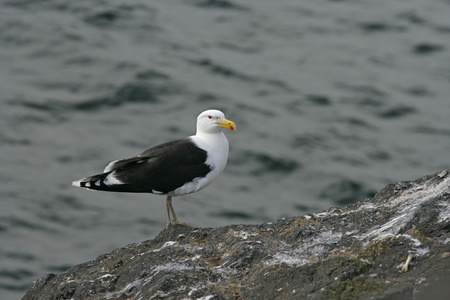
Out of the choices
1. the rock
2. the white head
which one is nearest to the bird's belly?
the white head

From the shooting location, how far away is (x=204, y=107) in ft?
57.3

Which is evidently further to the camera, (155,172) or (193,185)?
(193,185)

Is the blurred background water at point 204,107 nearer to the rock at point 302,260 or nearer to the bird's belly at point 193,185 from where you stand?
the bird's belly at point 193,185

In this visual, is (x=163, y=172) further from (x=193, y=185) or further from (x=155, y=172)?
(x=193, y=185)

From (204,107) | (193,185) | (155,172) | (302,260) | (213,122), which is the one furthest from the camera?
(204,107)

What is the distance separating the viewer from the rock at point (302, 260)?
4461 millimetres

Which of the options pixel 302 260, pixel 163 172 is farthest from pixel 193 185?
pixel 302 260

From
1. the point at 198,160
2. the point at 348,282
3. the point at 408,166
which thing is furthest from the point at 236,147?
the point at 348,282

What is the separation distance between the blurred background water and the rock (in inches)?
322

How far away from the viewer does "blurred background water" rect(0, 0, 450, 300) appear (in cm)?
1489

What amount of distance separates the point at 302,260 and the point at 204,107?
41.3 ft

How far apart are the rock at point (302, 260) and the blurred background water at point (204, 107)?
26.8 feet

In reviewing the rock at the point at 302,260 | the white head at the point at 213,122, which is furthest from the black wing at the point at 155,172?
the rock at the point at 302,260

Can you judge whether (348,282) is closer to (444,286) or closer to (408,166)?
(444,286)
